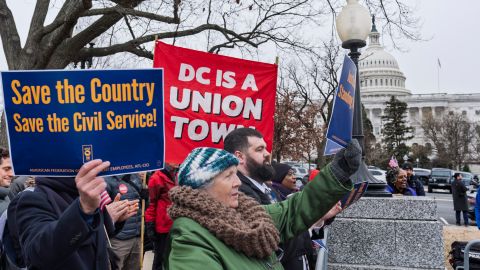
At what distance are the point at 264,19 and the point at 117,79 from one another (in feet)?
38.5

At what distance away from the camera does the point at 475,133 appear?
6931cm

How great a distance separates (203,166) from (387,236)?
3.18m

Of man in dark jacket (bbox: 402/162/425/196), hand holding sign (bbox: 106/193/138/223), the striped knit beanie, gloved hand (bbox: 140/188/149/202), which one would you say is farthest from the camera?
man in dark jacket (bbox: 402/162/425/196)

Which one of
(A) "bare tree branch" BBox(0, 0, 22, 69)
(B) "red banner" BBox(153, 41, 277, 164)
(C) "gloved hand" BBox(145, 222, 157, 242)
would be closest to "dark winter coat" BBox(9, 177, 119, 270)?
(B) "red banner" BBox(153, 41, 277, 164)

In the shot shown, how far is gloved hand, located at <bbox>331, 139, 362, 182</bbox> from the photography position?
2527 mm

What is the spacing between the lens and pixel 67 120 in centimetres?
198

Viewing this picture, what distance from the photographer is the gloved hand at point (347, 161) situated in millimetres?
2527

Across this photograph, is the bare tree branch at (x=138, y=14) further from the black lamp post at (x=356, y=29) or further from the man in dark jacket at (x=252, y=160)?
the man in dark jacket at (x=252, y=160)

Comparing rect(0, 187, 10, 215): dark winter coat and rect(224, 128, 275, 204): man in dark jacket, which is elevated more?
rect(224, 128, 275, 204): man in dark jacket

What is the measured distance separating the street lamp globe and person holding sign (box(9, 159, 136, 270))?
3.75 metres

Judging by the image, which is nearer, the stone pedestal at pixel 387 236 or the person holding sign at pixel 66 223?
the person holding sign at pixel 66 223

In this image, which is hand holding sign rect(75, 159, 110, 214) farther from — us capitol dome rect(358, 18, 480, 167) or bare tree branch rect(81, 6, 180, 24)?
us capitol dome rect(358, 18, 480, 167)

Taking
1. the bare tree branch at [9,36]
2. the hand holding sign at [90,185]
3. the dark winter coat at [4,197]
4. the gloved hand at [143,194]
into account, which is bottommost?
the gloved hand at [143,194]

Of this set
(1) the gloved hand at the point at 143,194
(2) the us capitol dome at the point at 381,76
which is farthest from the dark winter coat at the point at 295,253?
(2) the us capitol dome at the point at 381,76
